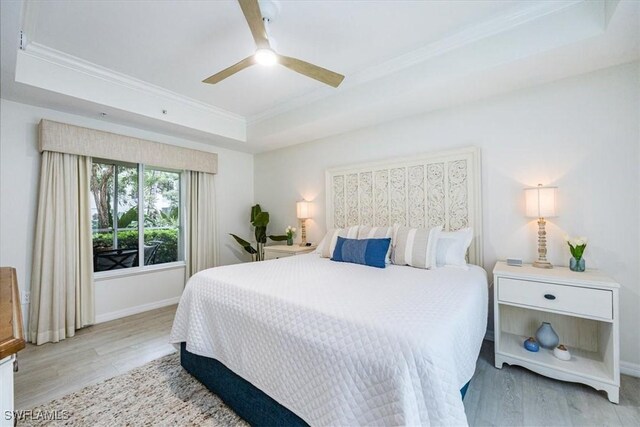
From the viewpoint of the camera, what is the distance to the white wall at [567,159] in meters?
2.07

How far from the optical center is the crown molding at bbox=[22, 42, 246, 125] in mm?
2355

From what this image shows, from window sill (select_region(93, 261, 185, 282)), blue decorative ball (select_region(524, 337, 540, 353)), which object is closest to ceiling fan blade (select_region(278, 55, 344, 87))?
blue decorative ball (select_region(524, 337, 540, 353))

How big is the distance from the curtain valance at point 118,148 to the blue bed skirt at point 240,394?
2465 mm

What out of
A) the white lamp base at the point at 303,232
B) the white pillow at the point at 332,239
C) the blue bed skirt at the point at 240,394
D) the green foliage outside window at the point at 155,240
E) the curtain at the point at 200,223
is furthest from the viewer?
the white lamp base at the point at 303,232

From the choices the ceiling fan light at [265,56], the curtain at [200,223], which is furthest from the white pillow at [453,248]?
the curtain at [200,223]

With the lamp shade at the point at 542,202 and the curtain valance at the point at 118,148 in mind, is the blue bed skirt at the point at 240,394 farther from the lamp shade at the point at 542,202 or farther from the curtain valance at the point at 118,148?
the curtain valance at the point at 118,148

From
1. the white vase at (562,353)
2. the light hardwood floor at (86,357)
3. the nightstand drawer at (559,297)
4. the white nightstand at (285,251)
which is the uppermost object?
the white nightstand at (285,251)

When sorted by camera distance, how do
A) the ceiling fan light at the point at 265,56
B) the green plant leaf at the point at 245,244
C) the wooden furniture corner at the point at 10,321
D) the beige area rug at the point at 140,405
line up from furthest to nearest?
the green plant leaf at the point at 245,244 < the ceiling fan light at the point at 265,56 < the beige area rug at the point at 140,405 < the wooden furniture corner at the point at 10,321

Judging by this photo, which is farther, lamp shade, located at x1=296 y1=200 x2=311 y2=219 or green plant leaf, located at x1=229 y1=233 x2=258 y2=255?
green plant leaf, located at x1=229 y1=233 x2=258 y2=255

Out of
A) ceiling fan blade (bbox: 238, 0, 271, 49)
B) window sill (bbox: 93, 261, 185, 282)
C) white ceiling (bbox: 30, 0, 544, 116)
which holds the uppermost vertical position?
white ceiling (bbox: 30, 0, 544, 116)

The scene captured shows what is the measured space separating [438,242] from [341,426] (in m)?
1.86

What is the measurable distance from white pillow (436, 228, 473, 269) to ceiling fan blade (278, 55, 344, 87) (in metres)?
1.67

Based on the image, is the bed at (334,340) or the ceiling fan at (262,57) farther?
the ceiling fan at (262,57)

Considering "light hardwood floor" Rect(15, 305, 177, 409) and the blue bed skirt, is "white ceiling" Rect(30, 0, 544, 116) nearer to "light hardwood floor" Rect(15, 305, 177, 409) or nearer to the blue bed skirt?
the blue bed skirt
